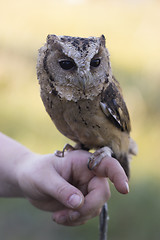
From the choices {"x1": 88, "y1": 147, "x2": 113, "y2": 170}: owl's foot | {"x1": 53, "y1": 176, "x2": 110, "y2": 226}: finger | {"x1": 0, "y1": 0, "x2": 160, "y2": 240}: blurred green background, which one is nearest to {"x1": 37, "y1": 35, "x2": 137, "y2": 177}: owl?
{"x1": 88, "y1": 147, "x2": 113, "y2": 170}: owl's foot

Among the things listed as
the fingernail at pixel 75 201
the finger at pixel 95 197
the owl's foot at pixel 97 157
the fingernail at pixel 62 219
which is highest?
the owl's foot at pixel 97 157

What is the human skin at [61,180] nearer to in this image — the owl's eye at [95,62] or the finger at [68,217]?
the finger at [68,217]

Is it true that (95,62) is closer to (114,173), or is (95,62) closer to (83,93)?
(83,93)

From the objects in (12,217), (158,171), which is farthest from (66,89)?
(158,171)

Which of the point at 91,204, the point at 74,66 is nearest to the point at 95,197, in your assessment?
the point at 91,204

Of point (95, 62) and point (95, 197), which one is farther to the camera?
point (95, 197)

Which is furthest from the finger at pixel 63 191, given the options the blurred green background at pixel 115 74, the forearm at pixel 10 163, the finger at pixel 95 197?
the blurred green background at pixel 115 74

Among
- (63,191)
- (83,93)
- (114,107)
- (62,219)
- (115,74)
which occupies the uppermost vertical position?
(83,93)

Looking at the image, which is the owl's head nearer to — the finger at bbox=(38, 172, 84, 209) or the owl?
the owl
